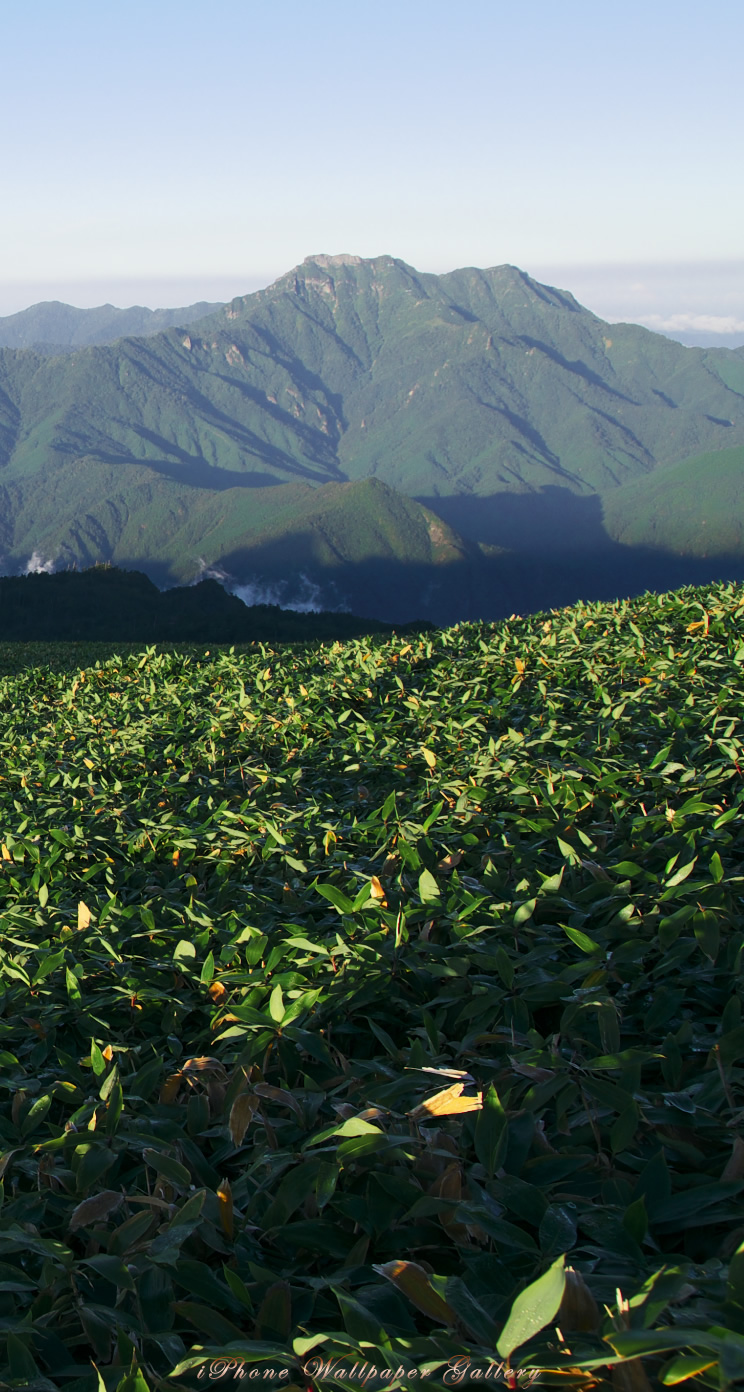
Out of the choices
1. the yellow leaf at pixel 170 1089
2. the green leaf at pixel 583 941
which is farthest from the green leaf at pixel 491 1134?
the yellow leaf at pixel 170 1089

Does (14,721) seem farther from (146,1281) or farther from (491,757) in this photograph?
(146,1281)

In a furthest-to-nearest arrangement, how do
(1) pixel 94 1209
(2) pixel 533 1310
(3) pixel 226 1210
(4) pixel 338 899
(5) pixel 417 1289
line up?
(4) pixel 338 899 → (1) pixel 94 1209 → (3) pixel 226 1210 → (5) pixel 417 1289 → (2) pixel 533 1310

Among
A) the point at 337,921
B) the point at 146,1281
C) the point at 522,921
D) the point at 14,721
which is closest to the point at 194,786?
the point at 337,921

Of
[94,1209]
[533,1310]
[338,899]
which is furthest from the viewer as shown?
[338,899]

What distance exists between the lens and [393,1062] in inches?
96.5

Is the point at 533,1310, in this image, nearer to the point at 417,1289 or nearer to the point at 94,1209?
the point at 417,1289

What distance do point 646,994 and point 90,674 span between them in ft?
30.3

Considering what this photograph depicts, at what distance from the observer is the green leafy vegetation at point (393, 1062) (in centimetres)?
160

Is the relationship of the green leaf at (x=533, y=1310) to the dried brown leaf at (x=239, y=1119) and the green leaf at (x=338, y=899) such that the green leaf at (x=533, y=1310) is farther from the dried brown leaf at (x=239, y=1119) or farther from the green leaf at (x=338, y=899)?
the green leaf at (x=338, y=899)

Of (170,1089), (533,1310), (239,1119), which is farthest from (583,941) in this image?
(533,1310)

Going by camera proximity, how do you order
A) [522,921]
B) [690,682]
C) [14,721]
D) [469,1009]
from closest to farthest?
1. [469,1009]
2. [522,921]
3. [690,682]
4. [14,721]

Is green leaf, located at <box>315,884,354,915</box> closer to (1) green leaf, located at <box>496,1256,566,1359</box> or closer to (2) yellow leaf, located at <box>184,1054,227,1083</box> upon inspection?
(2) yellow leaf, located at <box>184,1054,227,1083</box>

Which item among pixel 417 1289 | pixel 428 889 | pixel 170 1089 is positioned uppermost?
pixel 428 889

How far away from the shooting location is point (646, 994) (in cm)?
262
